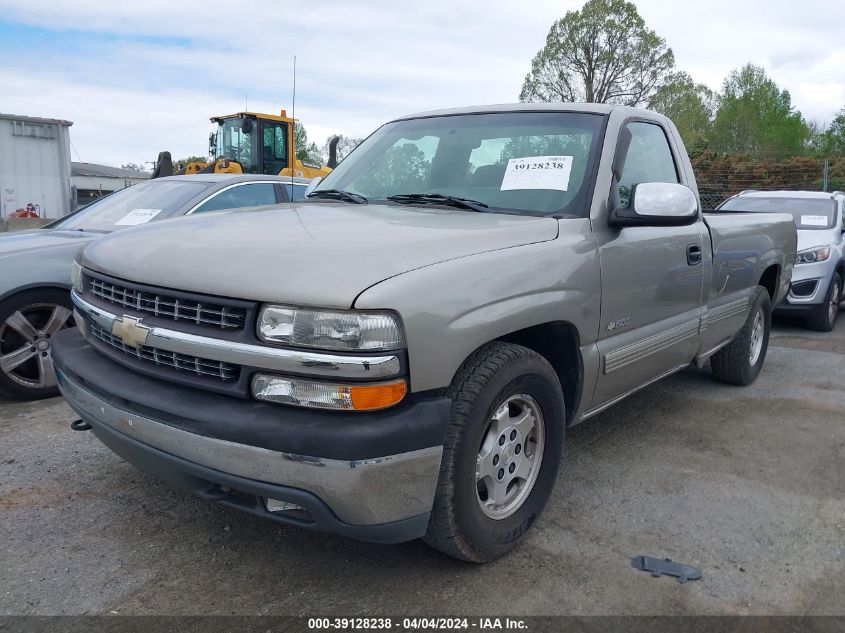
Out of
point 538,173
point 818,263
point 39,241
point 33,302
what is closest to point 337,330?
point 538,173

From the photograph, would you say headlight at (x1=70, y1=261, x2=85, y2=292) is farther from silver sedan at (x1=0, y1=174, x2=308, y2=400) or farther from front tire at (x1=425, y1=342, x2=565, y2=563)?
front tire at (x1=425, y1=342, x2=565, y2=563)

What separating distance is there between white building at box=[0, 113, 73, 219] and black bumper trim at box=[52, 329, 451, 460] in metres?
14.7

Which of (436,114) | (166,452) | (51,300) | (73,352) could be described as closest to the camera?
(166,452)

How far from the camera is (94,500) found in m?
3.23

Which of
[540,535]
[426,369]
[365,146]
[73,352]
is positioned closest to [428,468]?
[426,369]

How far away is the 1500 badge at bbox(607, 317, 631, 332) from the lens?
126 inches

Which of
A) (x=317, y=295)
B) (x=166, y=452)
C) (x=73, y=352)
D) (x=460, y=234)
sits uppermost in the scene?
(x=460, y=234)

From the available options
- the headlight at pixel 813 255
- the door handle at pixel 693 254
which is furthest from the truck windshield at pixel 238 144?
the door handle at pixel 693 254

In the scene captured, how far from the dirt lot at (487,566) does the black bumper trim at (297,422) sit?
0.68 m

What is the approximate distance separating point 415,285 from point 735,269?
313cm

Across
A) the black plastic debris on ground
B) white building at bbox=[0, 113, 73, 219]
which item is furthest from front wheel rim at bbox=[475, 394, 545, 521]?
white building at bbox=[0, 113, 73, 219]

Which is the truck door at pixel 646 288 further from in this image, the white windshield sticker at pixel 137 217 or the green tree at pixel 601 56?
the green tree at pixel 601 56

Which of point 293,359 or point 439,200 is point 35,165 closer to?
point 439,200

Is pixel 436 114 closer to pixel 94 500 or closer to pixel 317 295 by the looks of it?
pixel 317 295
